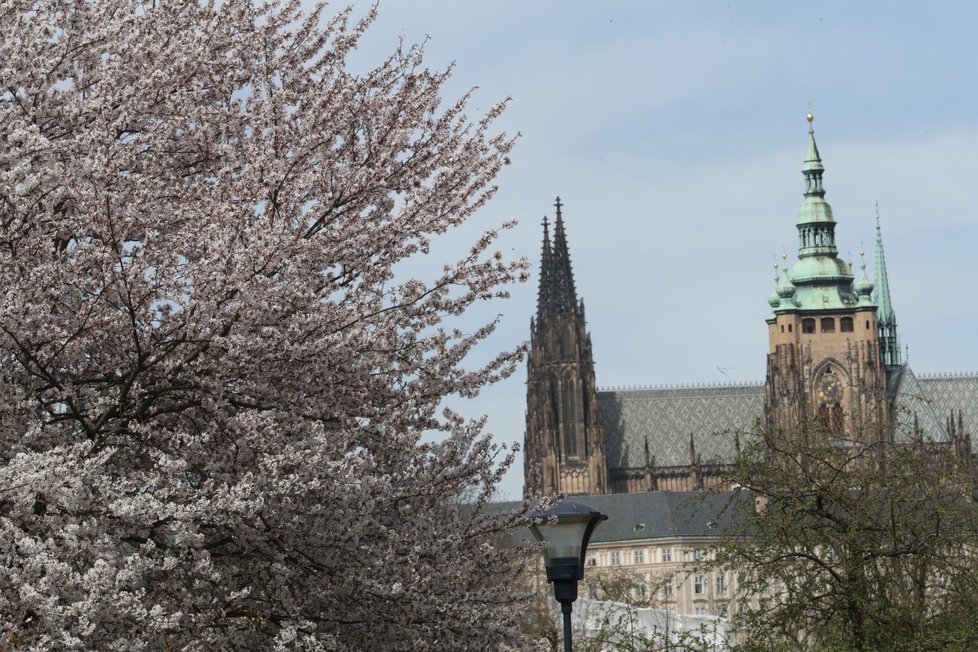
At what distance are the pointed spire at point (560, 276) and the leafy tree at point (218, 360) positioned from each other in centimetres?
11712

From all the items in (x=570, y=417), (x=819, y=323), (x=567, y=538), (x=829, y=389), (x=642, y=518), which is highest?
(x=819, y=323)

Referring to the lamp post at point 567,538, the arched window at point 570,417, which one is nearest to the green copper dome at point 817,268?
the arched window at point 570,417

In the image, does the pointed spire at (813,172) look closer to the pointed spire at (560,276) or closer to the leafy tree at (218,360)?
the pointed spire at (560,276)

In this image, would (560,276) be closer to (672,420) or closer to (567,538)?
(672,420)

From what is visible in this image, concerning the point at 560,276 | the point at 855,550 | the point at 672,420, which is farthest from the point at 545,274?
the point at 855,550

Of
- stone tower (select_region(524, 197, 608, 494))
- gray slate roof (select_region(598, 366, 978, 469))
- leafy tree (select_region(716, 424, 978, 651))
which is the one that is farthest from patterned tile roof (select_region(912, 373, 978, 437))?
leafy tree (select_region(716, 424, 978, 651))

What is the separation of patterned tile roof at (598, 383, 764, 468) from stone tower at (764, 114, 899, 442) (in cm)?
865

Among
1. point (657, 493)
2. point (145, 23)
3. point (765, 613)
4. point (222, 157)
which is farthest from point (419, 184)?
point (657, 493)

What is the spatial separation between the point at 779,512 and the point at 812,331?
107755mm

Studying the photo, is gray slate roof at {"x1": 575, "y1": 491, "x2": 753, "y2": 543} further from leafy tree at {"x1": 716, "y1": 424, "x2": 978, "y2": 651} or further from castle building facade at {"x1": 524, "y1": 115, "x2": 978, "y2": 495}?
leafy tree at {"x1": 716, "y1": 424, "x2": 978, "y2": 651}

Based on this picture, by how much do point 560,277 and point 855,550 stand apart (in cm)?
11026

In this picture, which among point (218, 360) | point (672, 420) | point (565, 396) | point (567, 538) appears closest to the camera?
point (218, 360)

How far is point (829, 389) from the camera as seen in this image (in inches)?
4904

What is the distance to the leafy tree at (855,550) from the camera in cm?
1988
